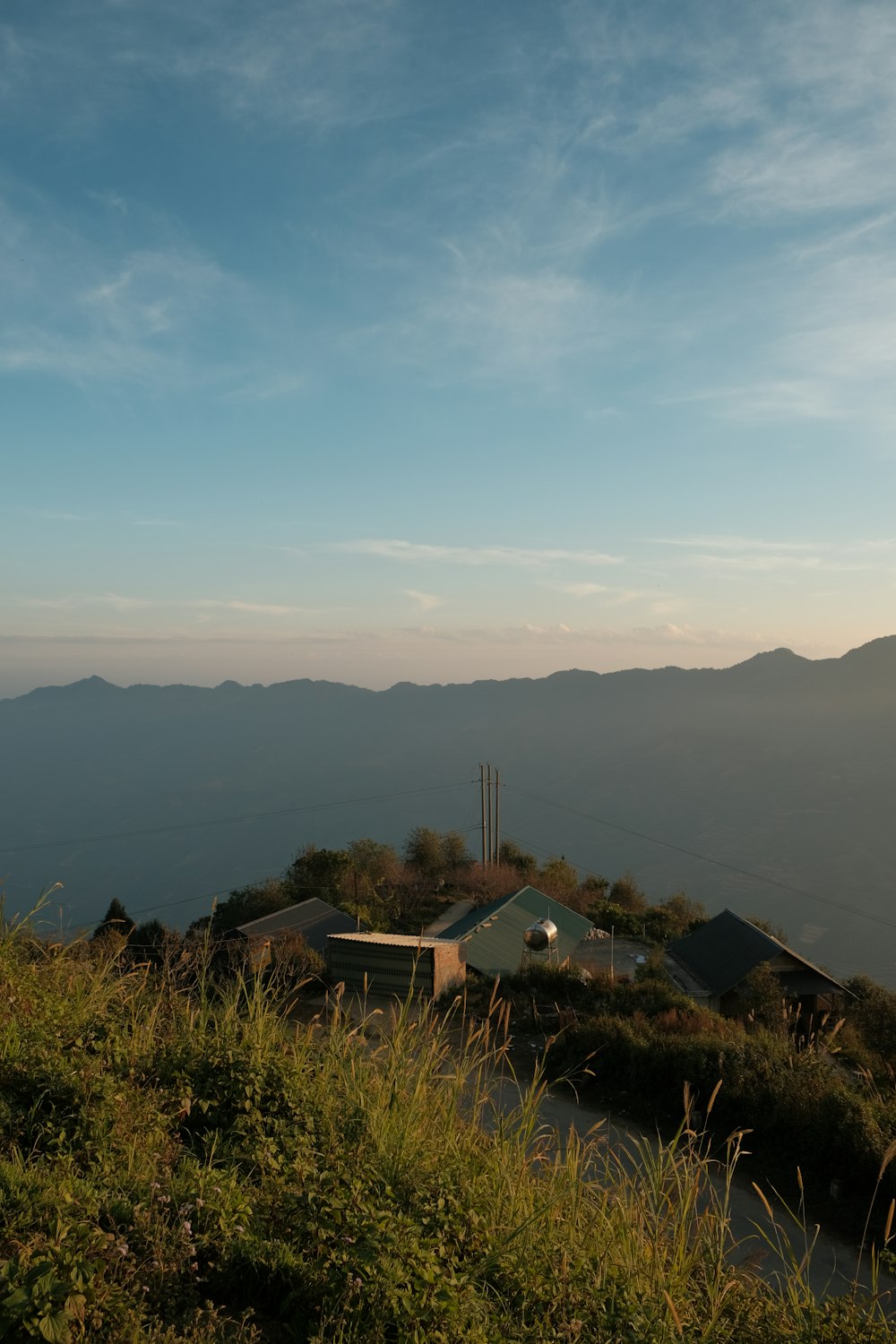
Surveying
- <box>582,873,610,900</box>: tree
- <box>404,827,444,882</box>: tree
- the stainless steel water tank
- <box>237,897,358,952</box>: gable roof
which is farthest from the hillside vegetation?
<box>404,827,444,882</box>: tree

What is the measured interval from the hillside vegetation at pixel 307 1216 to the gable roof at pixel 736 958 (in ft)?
55.7

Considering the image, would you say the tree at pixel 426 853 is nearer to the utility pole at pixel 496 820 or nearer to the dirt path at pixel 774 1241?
the utility pole at pixel 496 820

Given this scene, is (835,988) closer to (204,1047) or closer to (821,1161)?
(821,1161)

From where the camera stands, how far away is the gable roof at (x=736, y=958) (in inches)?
750

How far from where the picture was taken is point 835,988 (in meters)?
19.1

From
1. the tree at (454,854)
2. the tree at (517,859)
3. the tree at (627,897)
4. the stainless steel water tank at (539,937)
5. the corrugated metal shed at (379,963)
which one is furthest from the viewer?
the tree at (454,854)

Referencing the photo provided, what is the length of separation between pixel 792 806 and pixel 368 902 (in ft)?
544

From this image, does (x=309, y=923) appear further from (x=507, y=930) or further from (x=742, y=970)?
(x=742, y=970)

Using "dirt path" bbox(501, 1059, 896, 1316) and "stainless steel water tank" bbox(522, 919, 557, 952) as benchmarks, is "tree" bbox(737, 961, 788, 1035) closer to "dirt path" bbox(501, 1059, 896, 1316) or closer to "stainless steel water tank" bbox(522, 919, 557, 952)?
"stainless steel water tank" bbox(522, 919, 557, 952)

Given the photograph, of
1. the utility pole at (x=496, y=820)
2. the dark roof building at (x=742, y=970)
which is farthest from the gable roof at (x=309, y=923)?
the utility pole at (x=496, y=820)

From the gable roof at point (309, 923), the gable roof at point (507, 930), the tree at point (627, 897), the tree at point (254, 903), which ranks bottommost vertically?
the tree at point (627, 897)

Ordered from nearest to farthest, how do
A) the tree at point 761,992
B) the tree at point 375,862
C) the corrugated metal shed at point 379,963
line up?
the corrugated metal shed at point 379,963
the tree at point 761,992
the tree at point 375,862

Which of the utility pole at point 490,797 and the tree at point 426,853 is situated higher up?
the utility pole at point 490,797

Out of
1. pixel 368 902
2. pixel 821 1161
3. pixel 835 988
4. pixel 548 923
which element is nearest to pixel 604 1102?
pixel 821 1161
